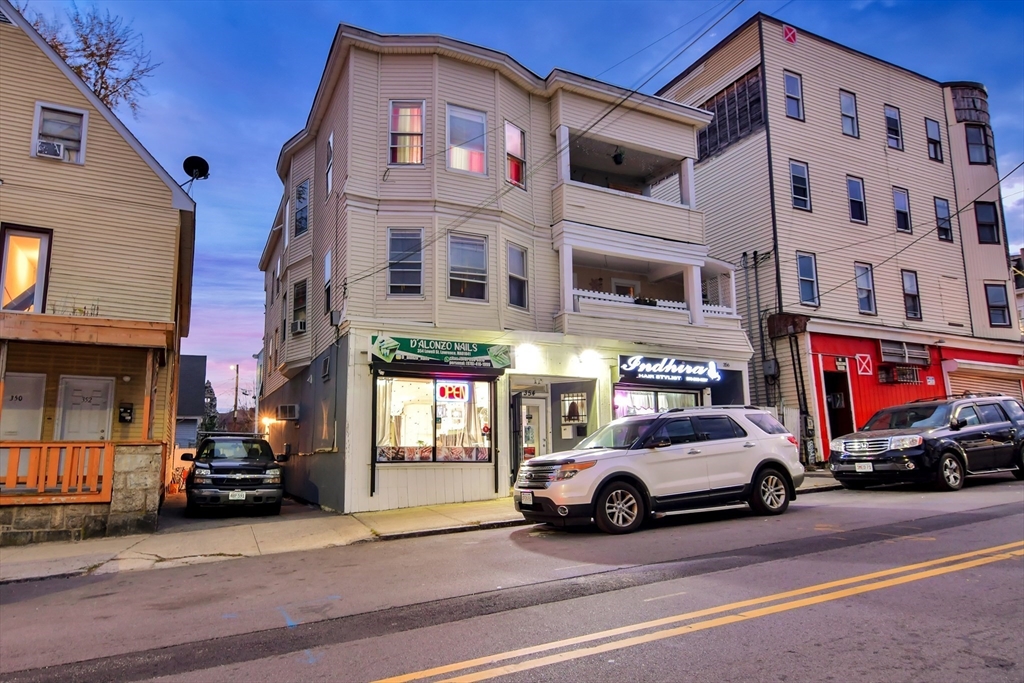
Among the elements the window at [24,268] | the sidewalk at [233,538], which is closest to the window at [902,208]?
the sidewalk at [233,538]

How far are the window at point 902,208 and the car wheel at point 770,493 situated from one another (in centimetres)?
1723

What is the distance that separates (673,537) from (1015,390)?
23.6m

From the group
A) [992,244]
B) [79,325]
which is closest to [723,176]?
[992,244]

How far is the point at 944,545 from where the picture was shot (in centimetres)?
783

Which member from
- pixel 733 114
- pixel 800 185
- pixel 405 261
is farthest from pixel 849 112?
pixel 405 261

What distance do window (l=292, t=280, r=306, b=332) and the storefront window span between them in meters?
6.05

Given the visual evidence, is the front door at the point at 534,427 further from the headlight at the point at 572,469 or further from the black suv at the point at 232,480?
the headlight at the point at 572,469

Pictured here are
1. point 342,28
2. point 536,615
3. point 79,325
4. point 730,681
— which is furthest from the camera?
point 342,28

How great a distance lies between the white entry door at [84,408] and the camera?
14.8 metres

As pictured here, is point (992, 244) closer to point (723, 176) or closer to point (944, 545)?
point (723, 176)

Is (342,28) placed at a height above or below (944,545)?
above

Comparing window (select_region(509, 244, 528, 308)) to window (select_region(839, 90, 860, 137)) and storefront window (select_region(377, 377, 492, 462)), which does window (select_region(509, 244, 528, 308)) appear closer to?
storefront window (select_region(377, 377, 492, 462))

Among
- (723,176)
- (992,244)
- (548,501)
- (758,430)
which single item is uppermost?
(723,176)

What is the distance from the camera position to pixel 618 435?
414 inches
